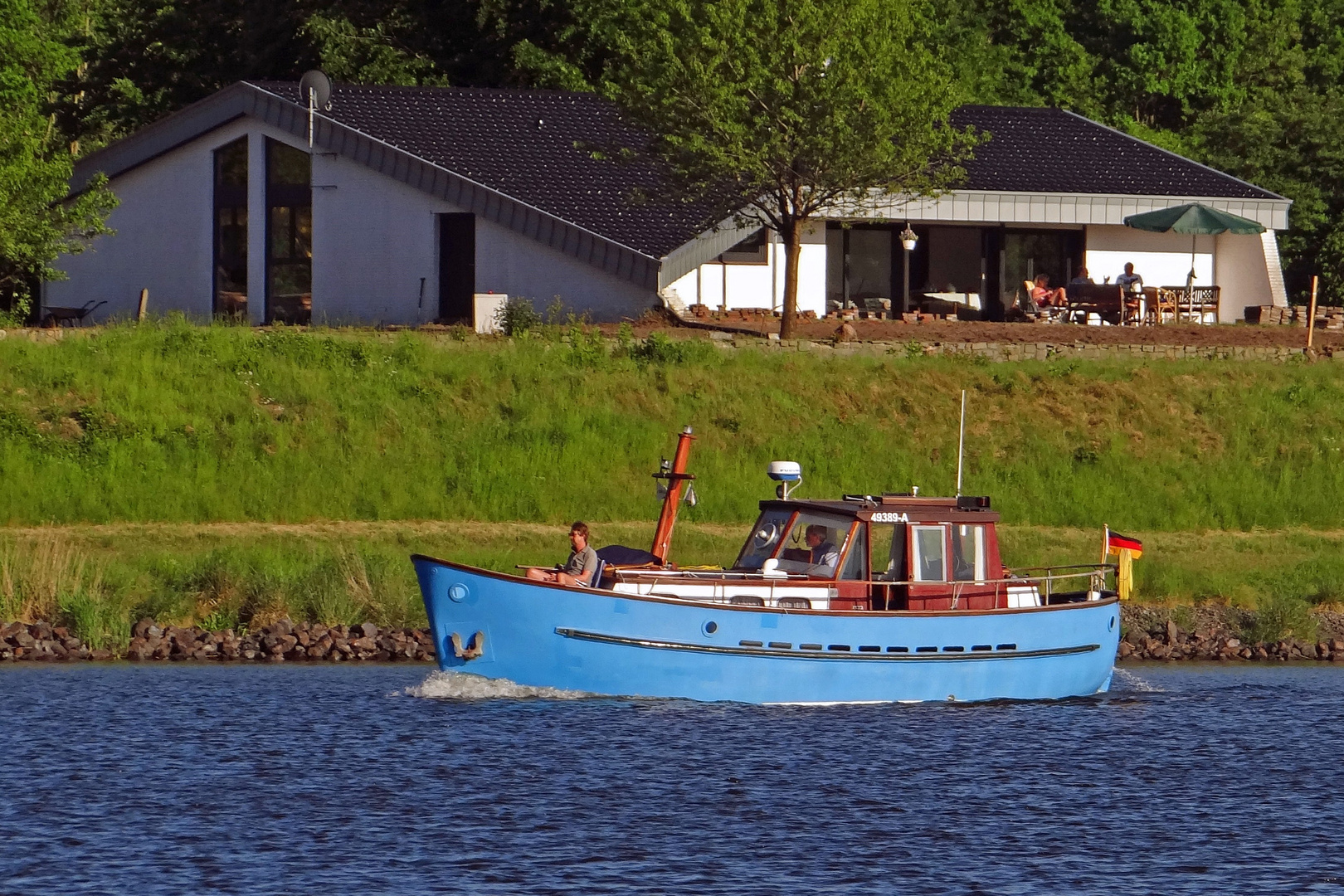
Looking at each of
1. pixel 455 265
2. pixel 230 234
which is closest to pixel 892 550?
pixel 455 265

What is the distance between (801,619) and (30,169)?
25516mm

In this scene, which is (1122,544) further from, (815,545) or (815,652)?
(815,652)

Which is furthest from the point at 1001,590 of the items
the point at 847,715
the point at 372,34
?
the point at 372,34

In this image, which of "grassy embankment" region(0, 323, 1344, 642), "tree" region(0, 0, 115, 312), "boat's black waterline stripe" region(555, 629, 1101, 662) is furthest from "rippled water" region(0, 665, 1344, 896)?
"tree" region(0, 0, 115, 312)

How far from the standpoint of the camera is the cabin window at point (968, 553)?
81.5 ft

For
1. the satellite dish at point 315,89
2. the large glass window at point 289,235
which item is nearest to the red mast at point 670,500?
the satellite dish at point 315,89

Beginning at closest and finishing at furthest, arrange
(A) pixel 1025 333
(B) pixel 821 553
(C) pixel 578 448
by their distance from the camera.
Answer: (B) pixel 821 553 → (C) pixel 578 448 → (A) pixel 1025 333

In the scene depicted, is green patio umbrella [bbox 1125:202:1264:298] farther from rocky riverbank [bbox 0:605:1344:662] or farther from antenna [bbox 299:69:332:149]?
rocky riverbank [bbox 0:605:1344:662]

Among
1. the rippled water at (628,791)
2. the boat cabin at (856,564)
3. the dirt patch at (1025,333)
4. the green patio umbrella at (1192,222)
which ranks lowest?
the rippled water at (628,791)

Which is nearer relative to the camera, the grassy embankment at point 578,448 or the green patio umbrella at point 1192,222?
the grassy embankment at point 578,448

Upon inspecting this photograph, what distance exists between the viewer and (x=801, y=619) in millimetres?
23281

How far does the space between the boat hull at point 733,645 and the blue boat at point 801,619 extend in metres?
0.02

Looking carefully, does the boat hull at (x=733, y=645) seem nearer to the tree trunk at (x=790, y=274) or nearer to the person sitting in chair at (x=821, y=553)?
the person sitting in chair at (x=821, y=553)

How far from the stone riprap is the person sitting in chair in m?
6.15
